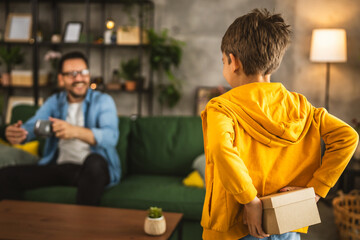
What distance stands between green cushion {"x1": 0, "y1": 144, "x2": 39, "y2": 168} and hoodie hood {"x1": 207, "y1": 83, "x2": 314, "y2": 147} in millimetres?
1755

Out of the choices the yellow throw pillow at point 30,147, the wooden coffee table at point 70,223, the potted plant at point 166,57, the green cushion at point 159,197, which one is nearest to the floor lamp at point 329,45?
the potted plant at point 166,57

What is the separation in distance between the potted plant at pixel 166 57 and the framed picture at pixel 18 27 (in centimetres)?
135

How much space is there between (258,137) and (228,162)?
12cm

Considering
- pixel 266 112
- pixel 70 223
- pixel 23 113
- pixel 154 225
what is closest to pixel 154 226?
pixel 154 225

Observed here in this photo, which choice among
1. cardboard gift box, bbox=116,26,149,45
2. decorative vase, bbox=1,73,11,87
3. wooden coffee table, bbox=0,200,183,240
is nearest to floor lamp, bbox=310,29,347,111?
cardboard gift box, bbox=116,26,149,45

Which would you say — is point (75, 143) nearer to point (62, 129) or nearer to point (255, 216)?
point (62, 129)

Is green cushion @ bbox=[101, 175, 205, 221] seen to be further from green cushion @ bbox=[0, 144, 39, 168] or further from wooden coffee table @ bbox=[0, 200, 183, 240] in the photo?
green cushion @ bbox=[0, 144, 39, 168]

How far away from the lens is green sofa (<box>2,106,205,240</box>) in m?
2.06

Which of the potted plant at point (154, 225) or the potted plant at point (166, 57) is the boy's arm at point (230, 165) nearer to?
the potted plant at point (154, 225)

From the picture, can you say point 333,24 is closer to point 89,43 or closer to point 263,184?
point 89,43

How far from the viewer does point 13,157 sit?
2260 mm

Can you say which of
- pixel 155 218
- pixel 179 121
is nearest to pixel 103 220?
pixel 155 218

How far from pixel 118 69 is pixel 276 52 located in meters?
3.45

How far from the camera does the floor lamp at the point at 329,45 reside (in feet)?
10.9
